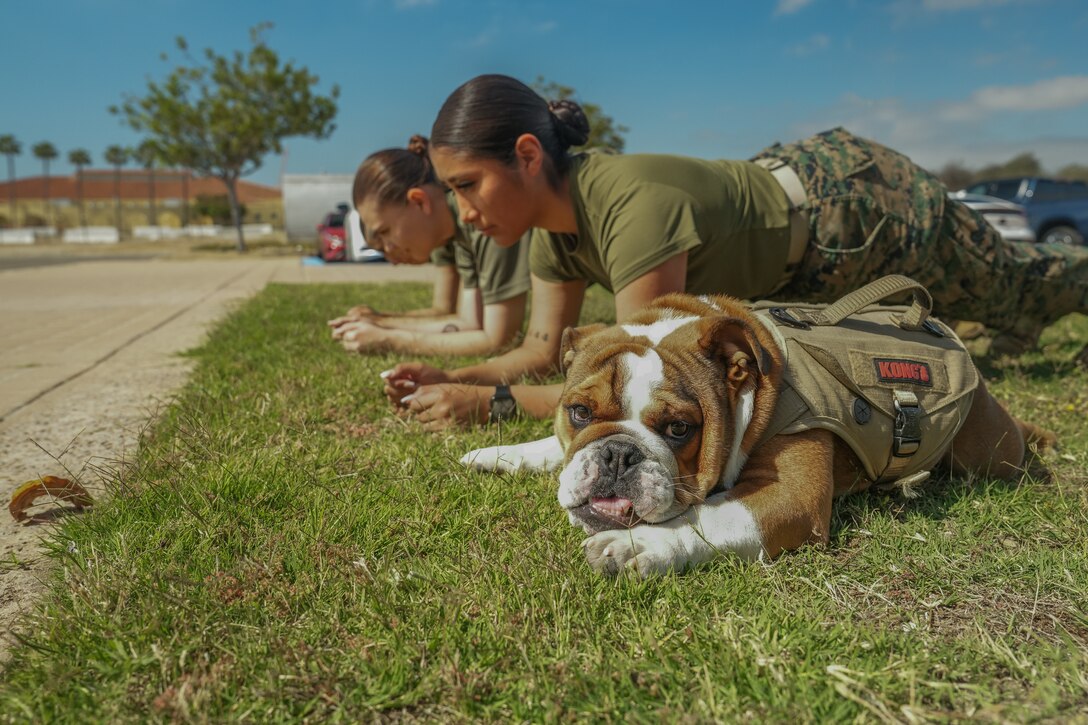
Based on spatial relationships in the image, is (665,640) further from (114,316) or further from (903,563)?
(114,316)

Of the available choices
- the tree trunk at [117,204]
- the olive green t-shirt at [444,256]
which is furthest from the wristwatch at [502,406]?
the tree trunk at [117,204]

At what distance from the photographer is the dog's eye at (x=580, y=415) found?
2.62m

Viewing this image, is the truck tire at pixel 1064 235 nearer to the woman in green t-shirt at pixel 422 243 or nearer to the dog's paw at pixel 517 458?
the woman in green t-shirt at pixel 422 243

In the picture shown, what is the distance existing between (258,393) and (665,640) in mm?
3226

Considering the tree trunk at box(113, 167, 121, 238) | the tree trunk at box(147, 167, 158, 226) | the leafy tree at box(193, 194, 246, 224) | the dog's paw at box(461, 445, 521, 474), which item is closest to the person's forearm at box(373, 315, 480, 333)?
the dog's paw at box(461, 445, 521, 474)

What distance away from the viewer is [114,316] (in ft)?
32.9

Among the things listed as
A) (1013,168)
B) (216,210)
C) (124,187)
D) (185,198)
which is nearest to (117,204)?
(185,198)

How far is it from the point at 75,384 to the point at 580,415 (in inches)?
165

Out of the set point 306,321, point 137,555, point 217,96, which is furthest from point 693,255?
point 217,96

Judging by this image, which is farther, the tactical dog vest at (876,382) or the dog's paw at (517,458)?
the dog's paw at (517,458)

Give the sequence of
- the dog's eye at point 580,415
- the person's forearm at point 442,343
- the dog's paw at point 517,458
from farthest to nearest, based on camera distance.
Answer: the person's forearm at point 442,343 < the dog's paw at point 517,458 < the dog's eye at point 580,415

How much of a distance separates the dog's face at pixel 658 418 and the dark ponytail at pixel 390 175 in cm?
335

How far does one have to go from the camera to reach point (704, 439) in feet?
8.27

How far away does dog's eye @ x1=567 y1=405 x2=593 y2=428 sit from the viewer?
2.62 meters
